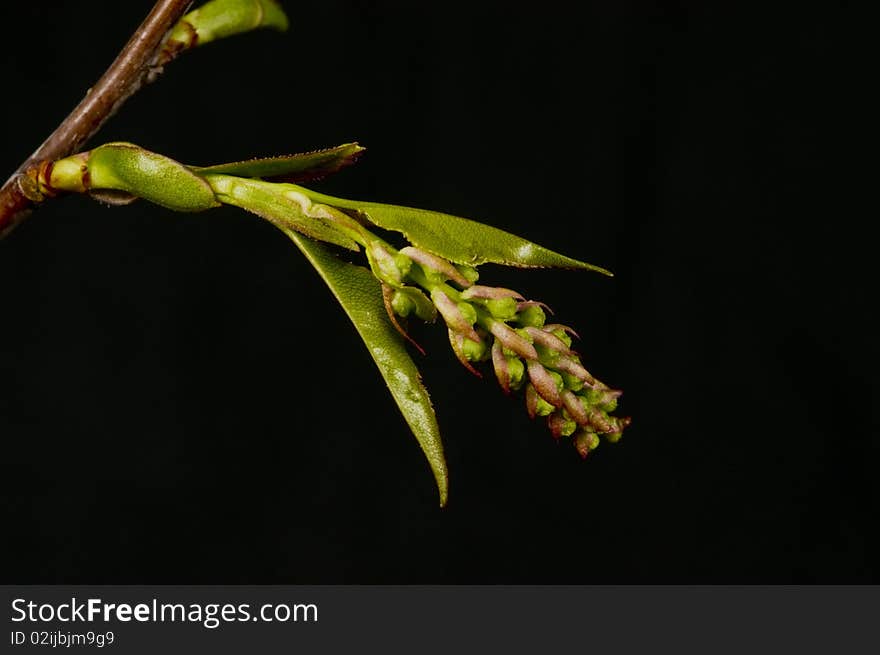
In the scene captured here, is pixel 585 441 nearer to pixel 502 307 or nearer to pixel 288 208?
pixel 502 307

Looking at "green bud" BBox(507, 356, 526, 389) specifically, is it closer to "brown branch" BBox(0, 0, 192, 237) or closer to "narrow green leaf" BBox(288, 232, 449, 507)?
"narrow green leaf" BBox(288, 232, 449, 507)

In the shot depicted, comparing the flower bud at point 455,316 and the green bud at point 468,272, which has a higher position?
the green bud at point 468,272

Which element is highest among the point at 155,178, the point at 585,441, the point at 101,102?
the point at 101,102

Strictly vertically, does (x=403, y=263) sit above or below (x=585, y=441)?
above

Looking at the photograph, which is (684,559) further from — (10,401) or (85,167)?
(85,167)

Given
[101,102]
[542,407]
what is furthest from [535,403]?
[101,102]

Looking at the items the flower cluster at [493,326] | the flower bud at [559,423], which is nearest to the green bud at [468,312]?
the flower cluster at [493,326]

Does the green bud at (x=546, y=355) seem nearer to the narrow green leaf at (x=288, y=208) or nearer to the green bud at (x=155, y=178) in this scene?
the narrow green leaf at (x=288, y=208)
